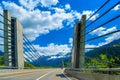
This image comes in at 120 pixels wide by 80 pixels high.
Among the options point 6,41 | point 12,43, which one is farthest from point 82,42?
point 12,43

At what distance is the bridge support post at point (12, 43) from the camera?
40312 millimetres

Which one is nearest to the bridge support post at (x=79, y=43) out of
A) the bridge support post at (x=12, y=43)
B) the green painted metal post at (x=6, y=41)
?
the green painted metal post at (x=6, y=41)

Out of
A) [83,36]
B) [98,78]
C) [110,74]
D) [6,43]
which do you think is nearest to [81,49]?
[83,36]

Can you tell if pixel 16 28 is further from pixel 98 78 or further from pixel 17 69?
pixel 98 78

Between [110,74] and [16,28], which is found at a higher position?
[16,28]

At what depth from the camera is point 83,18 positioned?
3219 cm

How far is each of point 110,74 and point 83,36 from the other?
17.8 meters

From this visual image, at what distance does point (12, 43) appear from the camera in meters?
42.6

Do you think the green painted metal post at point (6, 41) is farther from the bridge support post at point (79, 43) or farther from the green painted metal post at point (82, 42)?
the green painted metal post at point (82, 42)

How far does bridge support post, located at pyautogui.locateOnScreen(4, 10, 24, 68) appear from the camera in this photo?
4031 centimetres

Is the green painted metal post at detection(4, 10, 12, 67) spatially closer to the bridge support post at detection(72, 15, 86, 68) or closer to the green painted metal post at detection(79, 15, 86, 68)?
the bridge support post at detection(72, 15, 86, 68)

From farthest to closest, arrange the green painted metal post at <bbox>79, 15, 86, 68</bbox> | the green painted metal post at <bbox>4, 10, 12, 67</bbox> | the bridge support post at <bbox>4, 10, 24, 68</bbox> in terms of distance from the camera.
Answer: the bridge support post at <bbox>4, 10, 24, 68</bbox> < the green painted metal post at <bbox>4, 10, 12, 67</bbox> < the green painted metal post at <bbox>79, 15, 86, 68</bbox>

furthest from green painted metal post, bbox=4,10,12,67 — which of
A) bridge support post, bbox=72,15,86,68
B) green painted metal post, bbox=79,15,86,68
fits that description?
green painted metal post, bbox=79,15,86,68

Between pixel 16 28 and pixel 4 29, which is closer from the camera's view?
pixel 4 29
